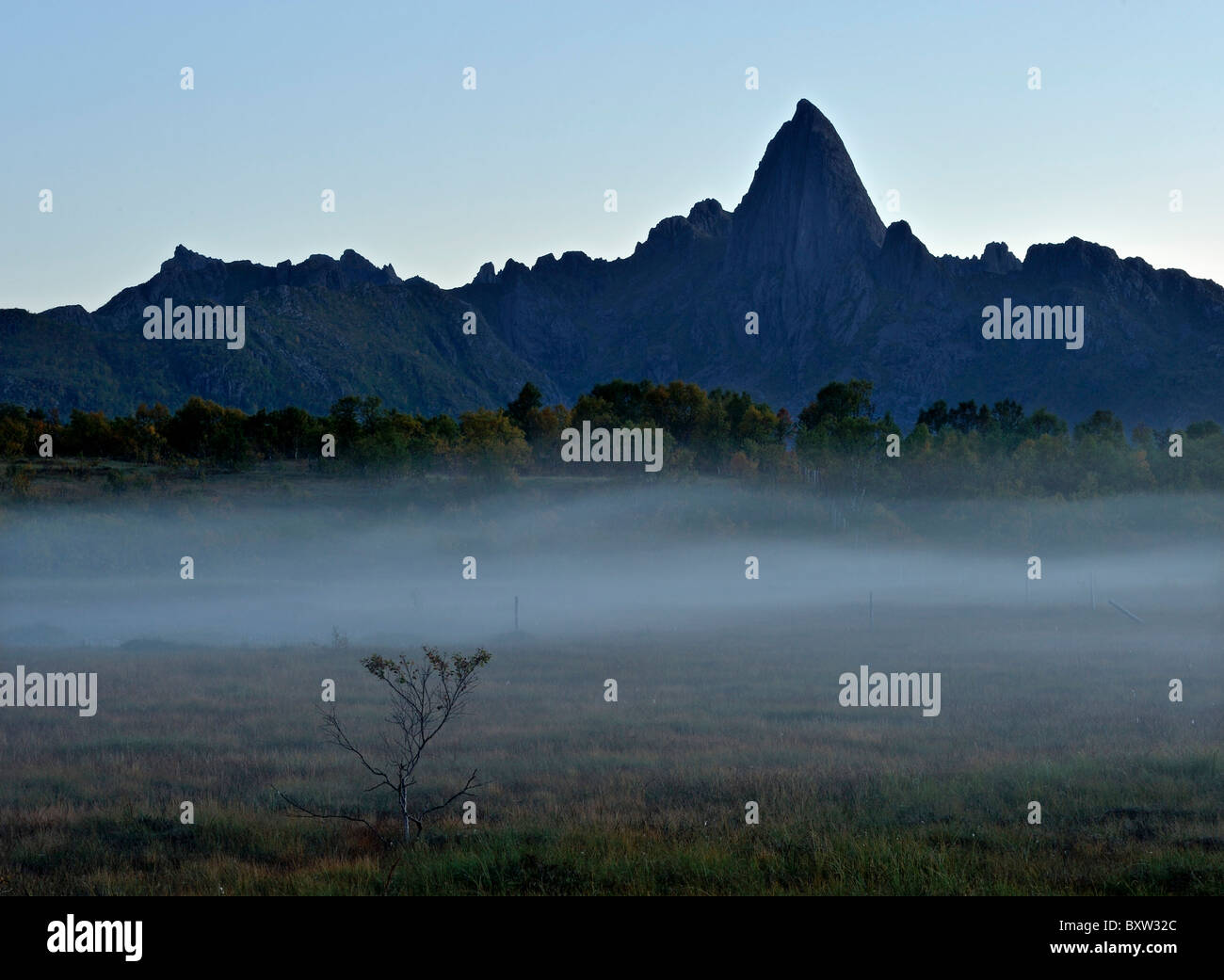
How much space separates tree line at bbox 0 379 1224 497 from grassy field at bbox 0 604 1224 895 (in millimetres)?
88995

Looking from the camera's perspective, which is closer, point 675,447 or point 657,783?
point 657,783

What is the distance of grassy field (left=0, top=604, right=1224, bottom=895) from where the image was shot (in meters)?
14.0

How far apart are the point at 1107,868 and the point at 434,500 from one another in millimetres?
115195

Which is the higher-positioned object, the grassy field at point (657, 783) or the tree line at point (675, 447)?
the tree line at point (675, 447)

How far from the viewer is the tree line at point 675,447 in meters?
131

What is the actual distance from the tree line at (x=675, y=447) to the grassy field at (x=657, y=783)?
292ft

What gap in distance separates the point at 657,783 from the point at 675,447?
127535 mm

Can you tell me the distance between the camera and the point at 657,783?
2022 centimetres

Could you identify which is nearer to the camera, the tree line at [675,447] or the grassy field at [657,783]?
the grassy field at [657,783]

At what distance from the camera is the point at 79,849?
15812 millimetres

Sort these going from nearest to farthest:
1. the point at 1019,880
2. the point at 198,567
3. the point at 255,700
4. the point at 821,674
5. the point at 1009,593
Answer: the point at 1019,880 < the point at 255,700 < the point at 821,674 < the point at 1009,593 < the point at 198,567

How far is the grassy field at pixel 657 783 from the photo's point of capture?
549 inches
